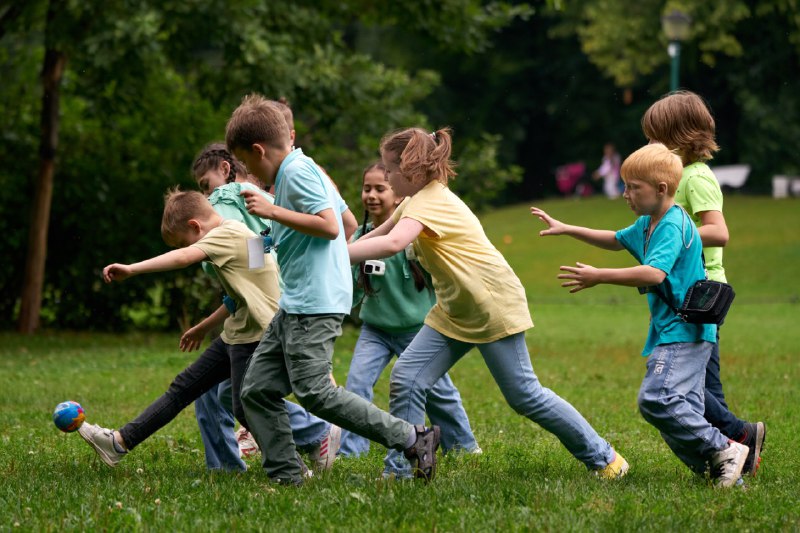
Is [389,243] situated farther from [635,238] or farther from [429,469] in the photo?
[635,238]

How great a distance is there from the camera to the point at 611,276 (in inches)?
208

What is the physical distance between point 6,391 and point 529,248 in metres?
26.2

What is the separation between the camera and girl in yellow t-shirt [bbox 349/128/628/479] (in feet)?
18.8

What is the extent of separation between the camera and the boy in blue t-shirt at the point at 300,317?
543cm

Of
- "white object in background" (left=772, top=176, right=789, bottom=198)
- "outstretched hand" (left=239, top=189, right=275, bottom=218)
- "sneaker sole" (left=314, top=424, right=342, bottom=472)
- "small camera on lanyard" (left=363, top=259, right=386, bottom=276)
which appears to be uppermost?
"outstretched hand" (left=239, top=189, right=275, bottom=218)

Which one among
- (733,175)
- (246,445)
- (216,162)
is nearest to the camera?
(216,162)

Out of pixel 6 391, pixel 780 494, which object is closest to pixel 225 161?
pixel 780 494

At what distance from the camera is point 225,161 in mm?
6789

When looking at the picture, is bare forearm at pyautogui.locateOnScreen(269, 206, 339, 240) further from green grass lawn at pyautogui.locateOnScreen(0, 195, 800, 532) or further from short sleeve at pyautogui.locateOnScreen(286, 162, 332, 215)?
green grass lawn at pyautogui.locateOnScreen(0, 195, 800, 532)

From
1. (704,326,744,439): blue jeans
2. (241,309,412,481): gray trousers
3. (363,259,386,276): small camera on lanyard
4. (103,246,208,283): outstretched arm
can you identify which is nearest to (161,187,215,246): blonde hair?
(103,246,208,283): outstretched arm

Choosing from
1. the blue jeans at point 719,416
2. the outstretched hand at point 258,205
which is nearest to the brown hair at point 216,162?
the outstretched hand at point 258,205

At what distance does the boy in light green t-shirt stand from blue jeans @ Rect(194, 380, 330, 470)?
2.02 meters

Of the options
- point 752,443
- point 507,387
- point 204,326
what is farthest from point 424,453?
point 752,443

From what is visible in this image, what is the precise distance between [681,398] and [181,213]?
8.33ft
